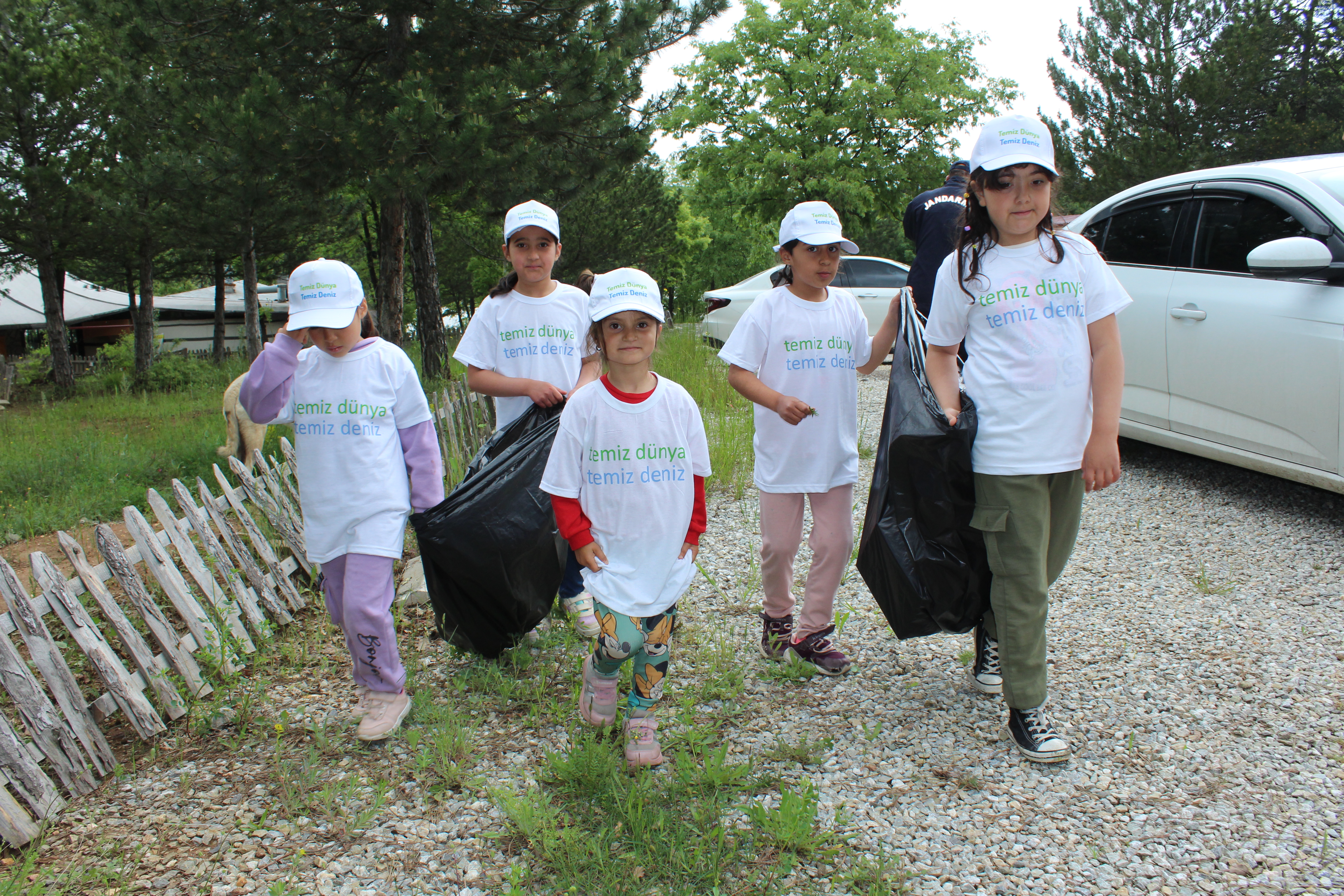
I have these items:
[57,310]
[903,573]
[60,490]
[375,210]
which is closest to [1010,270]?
[903,573]

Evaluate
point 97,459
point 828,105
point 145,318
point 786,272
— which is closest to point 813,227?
point 786,272

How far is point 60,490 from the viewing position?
6.87 m

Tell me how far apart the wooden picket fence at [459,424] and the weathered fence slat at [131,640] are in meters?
2.36

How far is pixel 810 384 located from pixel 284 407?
169cm

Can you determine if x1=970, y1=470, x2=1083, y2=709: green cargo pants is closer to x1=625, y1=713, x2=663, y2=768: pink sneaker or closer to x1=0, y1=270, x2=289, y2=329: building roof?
x1=625, y1=713, x2=663, y2=768: pink sneaker

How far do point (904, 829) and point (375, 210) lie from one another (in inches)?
709

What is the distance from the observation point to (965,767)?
2.46 m

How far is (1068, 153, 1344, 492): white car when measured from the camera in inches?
148

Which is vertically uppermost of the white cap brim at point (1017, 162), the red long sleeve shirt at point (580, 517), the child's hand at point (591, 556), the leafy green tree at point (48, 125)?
the leafy green tree at point (48, 125)

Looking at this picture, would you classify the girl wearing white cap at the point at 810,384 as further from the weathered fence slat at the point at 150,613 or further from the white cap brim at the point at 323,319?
the weathered fence slat at the point at 150,613

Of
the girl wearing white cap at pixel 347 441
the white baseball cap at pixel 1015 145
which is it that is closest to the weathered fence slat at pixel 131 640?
the girl wearing white cap at pixel 347 441

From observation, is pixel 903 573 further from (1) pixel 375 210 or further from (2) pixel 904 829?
(1) pixel 375 210

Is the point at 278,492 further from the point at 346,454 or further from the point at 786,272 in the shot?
the point at 786,272

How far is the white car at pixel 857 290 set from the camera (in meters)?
11.8
